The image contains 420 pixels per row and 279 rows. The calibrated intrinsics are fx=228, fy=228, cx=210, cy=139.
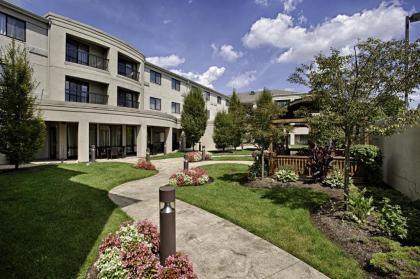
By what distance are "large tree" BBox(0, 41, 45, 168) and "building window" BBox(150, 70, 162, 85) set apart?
15906 mm

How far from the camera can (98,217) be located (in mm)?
6016

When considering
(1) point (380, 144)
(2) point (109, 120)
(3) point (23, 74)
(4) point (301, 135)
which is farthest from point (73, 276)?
(4) point (301, 135)

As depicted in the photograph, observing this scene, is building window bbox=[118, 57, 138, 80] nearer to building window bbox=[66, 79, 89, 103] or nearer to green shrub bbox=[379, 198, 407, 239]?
building window bbox=[66, 79, 89, 103]

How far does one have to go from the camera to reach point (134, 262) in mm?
3334

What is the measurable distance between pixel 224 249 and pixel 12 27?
64.5 feet

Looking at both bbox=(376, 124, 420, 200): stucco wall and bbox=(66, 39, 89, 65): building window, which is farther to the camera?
bbox=(66, 39, 89, 65): building window

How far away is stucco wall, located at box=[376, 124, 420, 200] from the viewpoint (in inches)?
275

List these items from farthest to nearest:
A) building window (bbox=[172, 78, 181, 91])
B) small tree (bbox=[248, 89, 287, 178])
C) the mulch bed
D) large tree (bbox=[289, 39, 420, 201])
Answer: building window (bbox=[172, 78, 181, 91]), small tree (bbox=[248, 89, 287, 178]), large tree (bbox=[289, 39, 420, 201]), the mulch bed

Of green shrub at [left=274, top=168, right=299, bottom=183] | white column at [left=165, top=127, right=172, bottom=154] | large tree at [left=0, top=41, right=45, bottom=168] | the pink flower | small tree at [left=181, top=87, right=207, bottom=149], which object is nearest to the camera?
the pink flower

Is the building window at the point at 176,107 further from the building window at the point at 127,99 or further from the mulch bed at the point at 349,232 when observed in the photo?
the mulch bed at the point at 349,232

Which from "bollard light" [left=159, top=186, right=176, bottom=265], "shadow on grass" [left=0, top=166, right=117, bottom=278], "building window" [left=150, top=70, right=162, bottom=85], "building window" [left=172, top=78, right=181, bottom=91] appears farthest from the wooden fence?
"building window" [left=172, top=78, right=181, bottom=91]

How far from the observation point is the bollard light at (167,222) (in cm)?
328

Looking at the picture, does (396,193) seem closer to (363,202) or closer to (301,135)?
(363,202)

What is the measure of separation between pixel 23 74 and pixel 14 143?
3431mm
